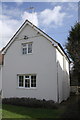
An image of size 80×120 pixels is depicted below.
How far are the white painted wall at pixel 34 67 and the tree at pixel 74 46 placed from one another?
246 cm

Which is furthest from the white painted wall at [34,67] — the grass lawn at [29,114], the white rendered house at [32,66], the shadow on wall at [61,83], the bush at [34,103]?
the grass lawn at [29,114]

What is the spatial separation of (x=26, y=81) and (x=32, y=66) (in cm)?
178

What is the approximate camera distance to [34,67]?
57.0 feet

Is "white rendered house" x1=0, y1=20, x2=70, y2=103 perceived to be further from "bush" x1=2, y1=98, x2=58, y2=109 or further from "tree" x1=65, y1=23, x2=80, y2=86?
"bush" x1=2, y1=98, x2=58, y2=109

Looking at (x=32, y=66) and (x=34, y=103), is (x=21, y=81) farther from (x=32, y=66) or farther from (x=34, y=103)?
(x=34, y=103)

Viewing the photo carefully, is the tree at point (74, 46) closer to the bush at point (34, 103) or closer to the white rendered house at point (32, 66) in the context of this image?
the white rendered house at point (32, 66)

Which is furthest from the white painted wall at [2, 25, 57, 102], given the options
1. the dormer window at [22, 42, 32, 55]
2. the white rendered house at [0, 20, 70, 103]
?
the dormer window at [22, 42, 32, 55]

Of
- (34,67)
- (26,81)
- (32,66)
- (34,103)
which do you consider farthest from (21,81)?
(34,103)

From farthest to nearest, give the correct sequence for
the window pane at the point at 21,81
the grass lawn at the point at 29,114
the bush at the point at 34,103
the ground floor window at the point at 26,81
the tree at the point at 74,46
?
the window pane at the point at 21,81 < the ground floor window at the point at 26,81 < the tree at the point at 74,46 < the bush at the point at 34,103 < the grass lawn at the point at 29,114

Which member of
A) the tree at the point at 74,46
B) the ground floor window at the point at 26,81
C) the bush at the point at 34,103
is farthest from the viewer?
the ground floor window at the point at 26,81

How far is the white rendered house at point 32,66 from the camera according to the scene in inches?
641

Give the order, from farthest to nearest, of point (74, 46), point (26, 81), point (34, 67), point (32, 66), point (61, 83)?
point (61, 83) < point (26, 81) < point (74, 46) < point (32, 66) < point (34, 67)

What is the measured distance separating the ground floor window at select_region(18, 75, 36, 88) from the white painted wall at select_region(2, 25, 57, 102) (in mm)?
435

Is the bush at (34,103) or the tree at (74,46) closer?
the bush at (34,103)
